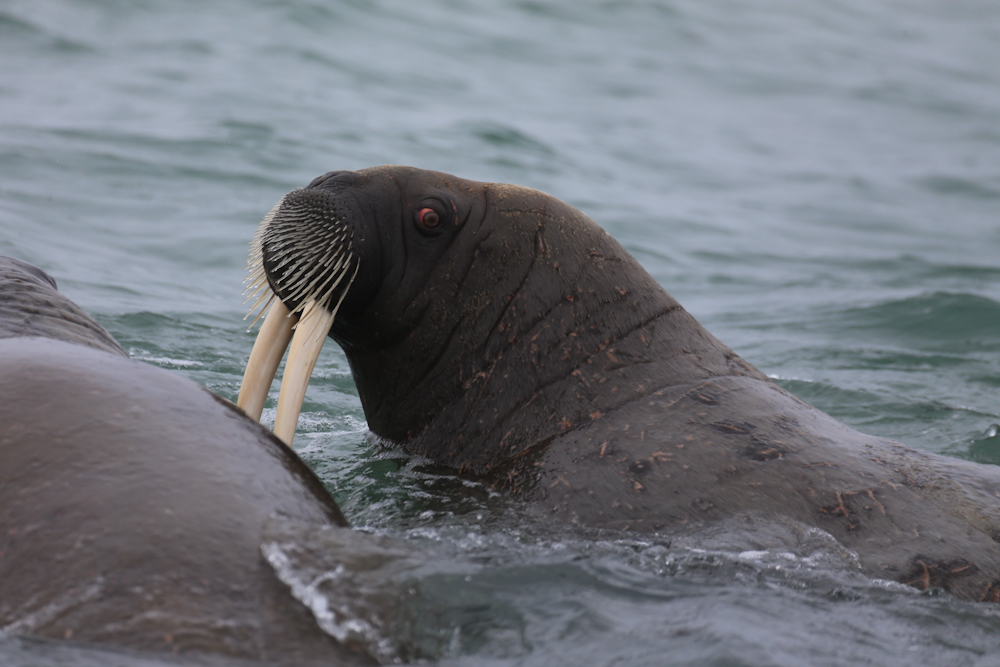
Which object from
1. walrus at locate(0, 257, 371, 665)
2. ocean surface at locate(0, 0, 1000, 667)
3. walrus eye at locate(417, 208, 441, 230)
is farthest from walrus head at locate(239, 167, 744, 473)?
walrus at locate(0, 257, 371, 665)

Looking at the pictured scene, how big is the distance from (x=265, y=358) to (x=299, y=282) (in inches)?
15.9

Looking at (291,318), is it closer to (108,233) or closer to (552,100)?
(108,233)

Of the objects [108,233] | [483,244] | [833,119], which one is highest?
[833,119]

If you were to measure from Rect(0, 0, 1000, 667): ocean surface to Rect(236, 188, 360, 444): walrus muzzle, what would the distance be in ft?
2.24

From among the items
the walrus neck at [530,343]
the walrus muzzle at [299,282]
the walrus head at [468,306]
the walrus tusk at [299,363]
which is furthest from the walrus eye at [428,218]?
the walrus tusk at [299,363]

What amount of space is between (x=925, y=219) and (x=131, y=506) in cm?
1691

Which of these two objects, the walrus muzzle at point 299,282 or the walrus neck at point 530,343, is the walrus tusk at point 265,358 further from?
the walrus neck at point 530,343

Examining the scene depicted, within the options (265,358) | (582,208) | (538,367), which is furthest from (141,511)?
(582,208)

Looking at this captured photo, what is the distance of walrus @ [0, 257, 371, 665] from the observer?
276 cm

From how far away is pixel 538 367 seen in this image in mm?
5172

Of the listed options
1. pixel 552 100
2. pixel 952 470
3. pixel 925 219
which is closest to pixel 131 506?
pixel 952 470

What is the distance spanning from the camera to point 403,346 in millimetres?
5355

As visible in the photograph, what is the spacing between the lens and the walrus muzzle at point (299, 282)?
197 inches

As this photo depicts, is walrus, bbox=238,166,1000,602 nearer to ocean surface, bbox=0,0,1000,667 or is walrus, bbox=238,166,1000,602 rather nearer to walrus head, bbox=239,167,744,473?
walrus head, bbox=239,167,744,473
